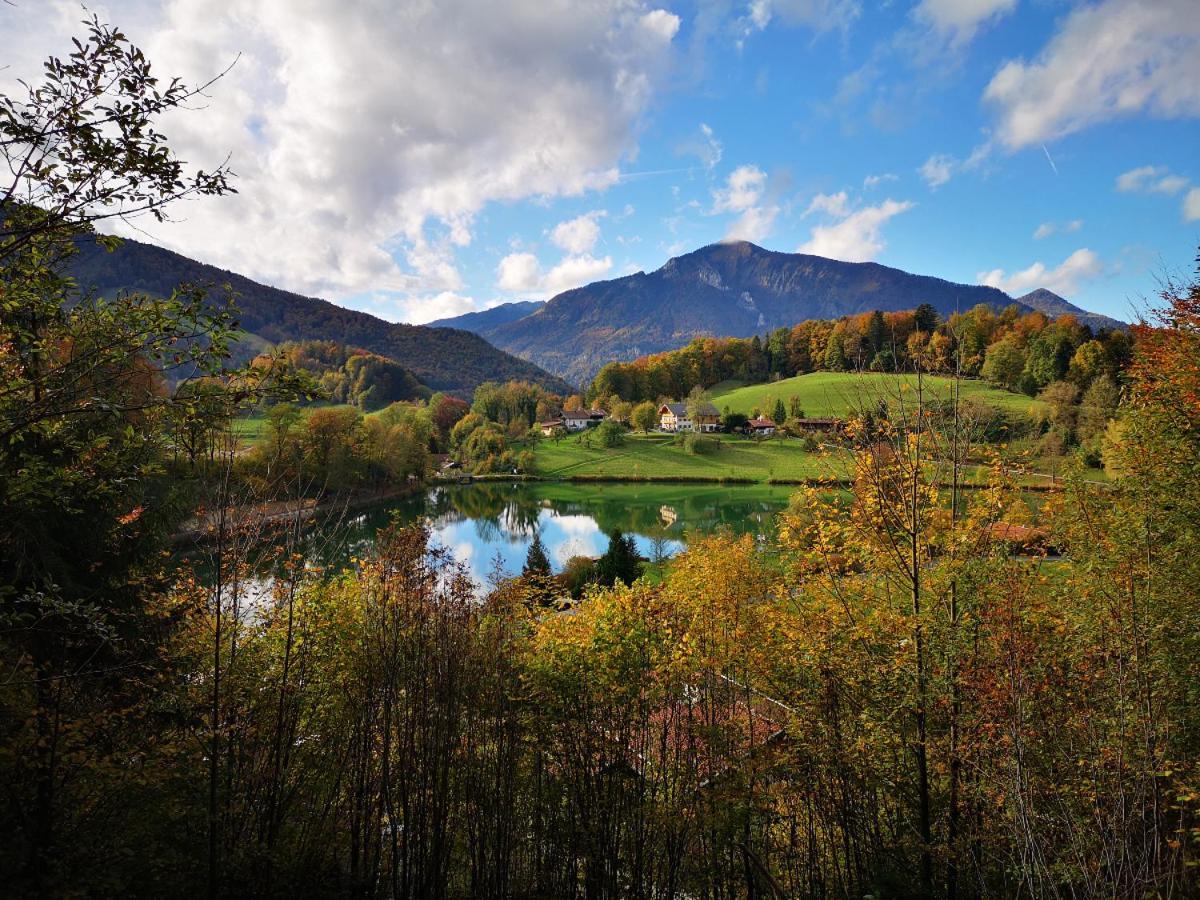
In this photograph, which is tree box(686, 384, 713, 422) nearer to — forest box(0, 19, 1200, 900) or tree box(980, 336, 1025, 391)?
tree box(980, 336, 1025, 391)

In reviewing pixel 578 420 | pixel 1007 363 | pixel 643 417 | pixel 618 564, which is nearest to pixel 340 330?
Answer: pixel 578 420

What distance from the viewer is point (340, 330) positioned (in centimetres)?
17488

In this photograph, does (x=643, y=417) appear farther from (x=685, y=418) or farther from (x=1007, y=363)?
(x=1007, y=363)

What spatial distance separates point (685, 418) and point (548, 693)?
8486 cm

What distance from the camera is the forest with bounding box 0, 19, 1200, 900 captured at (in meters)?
4.00

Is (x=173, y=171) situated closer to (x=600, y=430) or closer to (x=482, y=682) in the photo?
(x=482, y=682)

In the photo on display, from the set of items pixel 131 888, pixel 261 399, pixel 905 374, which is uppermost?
pixel 905 374

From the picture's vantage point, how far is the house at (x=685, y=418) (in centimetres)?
8481

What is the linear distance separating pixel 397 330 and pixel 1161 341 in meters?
194

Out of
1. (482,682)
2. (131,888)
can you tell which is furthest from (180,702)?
(482,682)

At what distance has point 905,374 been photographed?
18.9 ft

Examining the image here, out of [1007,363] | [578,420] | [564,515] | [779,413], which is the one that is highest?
[1007,363]

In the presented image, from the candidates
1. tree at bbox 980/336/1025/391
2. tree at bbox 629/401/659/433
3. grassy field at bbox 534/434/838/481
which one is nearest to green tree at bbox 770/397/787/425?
grassy field at bbox 534/434/838/481

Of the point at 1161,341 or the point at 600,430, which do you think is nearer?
the point at 1161,341
